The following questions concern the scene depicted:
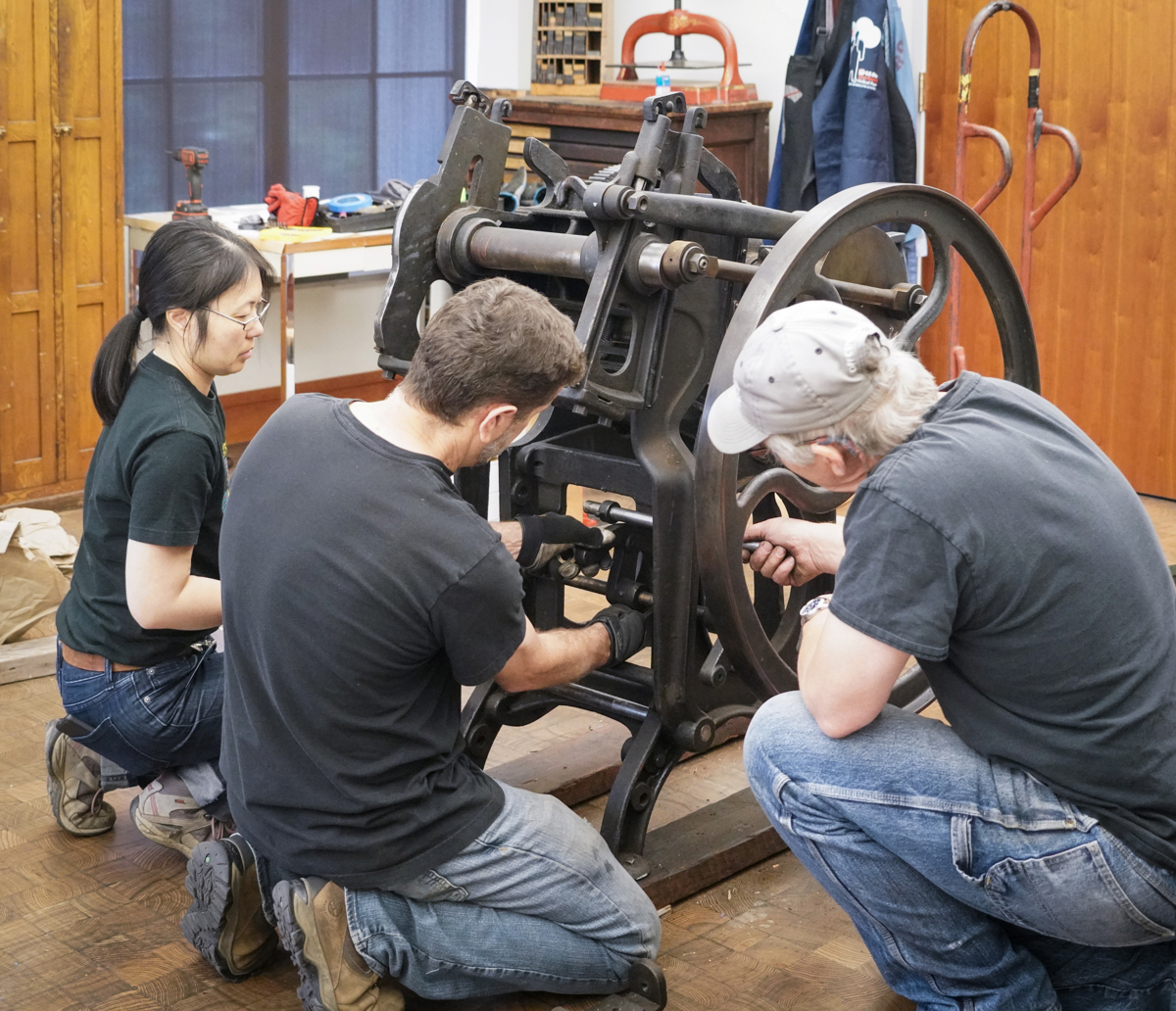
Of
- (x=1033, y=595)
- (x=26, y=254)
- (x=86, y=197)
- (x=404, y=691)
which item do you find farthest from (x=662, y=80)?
(x=1033, y=595)

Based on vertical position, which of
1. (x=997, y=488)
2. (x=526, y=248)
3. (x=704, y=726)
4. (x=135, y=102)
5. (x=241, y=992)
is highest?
(x=135, y=102)

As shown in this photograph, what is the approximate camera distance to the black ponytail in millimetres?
2381

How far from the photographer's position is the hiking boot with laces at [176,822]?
258cm

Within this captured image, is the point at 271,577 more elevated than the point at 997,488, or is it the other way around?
the point at 997,488

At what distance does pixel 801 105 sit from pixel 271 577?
12.0ft

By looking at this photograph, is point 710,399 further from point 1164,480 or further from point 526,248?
point 1164,480

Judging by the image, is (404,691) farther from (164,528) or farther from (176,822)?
(176,822)

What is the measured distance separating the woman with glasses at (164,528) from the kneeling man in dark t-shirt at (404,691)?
1.19 feet

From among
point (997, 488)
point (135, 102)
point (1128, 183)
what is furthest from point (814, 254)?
point (135, 102)

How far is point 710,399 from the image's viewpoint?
7.09ft

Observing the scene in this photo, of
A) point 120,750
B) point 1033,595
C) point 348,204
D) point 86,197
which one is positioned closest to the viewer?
point 1033,595

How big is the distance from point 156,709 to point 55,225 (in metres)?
2.59

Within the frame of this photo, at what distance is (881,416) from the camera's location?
1.79 metres

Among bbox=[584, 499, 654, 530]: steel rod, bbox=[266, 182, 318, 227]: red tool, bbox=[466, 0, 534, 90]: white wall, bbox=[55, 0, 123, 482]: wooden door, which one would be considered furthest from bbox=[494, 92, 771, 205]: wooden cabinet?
bbox=[584, 499, 654, 530]: steel rod
